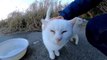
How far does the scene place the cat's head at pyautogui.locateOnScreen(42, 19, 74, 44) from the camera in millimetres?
1033

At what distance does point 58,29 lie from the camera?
3.39 ft

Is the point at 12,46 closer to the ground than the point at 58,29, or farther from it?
closer to the ground

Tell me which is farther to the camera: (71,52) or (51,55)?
(71,52)

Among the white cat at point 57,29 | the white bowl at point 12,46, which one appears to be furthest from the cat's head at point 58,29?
the white bowl at point 12,46

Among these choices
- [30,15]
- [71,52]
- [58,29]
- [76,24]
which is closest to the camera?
[58,29]

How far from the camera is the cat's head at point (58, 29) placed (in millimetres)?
1033

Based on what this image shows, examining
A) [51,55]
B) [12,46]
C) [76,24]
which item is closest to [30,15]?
[12,46]

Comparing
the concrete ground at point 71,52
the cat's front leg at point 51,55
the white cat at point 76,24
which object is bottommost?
the concrete ground at point 71,52

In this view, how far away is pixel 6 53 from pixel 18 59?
0.15 m

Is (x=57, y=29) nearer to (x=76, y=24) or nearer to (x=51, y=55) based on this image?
(x=76, y=24)

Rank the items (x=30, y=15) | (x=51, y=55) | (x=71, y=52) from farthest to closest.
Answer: (x=30, y=15), (x=71, y=52), (x=51, y=55)

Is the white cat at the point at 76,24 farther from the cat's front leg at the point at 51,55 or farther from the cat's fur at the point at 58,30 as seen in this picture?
the cat's front leg at the point at 51,55

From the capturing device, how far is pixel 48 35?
109 cm

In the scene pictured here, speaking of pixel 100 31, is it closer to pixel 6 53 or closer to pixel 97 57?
pixel 97 57
